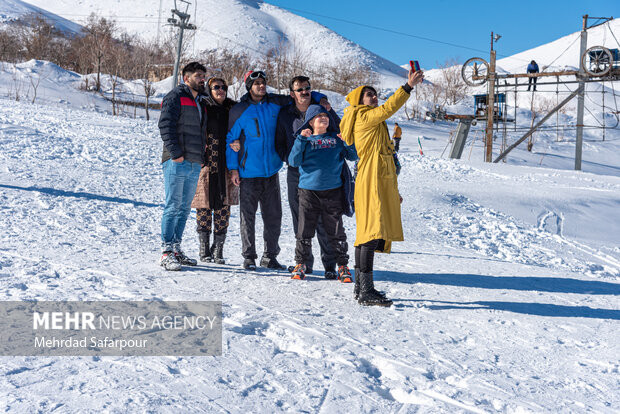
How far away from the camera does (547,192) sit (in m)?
11.2

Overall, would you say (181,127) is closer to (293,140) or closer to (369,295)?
(293,140)

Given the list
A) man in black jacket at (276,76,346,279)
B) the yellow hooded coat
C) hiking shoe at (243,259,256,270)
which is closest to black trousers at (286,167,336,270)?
man in black jacket at (276,76,346,279)

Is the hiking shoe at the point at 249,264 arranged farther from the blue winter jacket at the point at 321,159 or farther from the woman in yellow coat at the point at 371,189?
the woman in yellow coat at the point at 371,189

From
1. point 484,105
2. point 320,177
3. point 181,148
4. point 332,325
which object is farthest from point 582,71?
point 332,325

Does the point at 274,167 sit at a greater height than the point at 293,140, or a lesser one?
lesser

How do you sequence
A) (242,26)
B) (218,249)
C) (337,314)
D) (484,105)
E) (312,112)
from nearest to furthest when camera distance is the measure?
(337,314) < (312,112) < (218,249) < (484,105) < (242,26)

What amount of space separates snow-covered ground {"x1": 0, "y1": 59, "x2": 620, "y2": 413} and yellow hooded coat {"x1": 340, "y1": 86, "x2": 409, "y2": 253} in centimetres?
57

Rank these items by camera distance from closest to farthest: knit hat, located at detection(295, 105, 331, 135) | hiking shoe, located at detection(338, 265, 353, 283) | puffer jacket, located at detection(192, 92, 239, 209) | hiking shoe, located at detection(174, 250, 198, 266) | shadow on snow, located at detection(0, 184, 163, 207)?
knit hat, located at detection(295, 105, 331, 135), hiking shoe, located at detection(338, 265, 353, 283), hiking shoe, located at detection(174, 250, 198, 266), puffer jacket, located at detection(192, 92, 239, 209), shadow on snow, located at detection(0, 184, 163, 207)

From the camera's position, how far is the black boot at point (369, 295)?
12.3 feet

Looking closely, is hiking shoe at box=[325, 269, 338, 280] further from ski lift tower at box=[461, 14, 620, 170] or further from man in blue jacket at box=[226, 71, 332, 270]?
ski lift tower at box=[461, 14, 620, 170]

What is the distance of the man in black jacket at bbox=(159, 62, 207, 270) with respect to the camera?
4371mm

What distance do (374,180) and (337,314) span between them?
96 cm

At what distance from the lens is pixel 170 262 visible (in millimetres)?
4461

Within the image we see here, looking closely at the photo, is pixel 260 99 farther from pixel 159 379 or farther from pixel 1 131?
pixel 1 131
